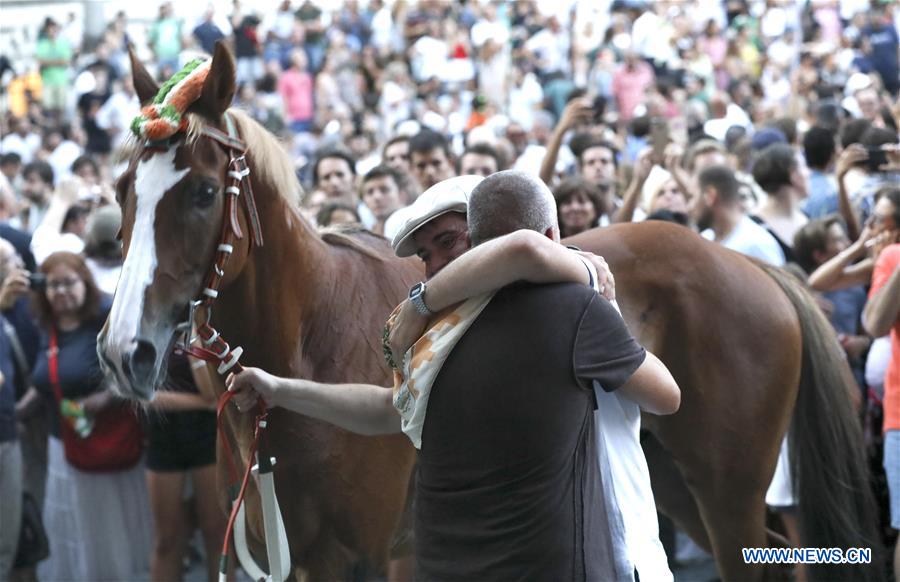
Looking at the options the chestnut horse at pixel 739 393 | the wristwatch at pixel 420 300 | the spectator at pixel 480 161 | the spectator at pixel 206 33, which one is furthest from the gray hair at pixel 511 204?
the spectator at pixel 206 33

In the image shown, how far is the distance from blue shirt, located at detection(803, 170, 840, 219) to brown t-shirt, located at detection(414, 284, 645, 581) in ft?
17.8

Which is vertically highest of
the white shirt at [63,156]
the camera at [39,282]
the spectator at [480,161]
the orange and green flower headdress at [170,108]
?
the orange and green flower headdress at [170,108]

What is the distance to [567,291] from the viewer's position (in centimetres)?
262

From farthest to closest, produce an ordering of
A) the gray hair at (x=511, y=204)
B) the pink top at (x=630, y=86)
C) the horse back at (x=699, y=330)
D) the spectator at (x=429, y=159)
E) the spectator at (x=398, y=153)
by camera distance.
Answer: the pink top at (x=630, y=86), the spectator at (x=398, y=153), the spectator at (x=429, y=159), the horse back at (x=699, y=330), the gray hair at (x=511, y=204)

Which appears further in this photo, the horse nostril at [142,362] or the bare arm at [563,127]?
the bare arm at [563,127]

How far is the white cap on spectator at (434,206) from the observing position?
285 centimetres

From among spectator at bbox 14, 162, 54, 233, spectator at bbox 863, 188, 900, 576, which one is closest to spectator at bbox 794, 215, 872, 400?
spectator at bbox 863, 188, 900, 576

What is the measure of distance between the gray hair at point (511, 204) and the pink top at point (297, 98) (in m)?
16.8

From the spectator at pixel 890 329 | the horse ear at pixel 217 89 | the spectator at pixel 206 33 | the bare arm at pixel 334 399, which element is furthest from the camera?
the spectator at pixel 206 33

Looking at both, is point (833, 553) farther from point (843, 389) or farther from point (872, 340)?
point (872, 340)

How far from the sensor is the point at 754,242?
21.1ft

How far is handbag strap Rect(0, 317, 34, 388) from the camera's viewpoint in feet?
22.2

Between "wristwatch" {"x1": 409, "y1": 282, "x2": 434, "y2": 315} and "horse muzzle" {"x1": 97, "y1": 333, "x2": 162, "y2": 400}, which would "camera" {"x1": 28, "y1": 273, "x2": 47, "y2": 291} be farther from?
"wristwatch" {"x1": 409, "y1": 282, "x2": 434, "y2": 315}

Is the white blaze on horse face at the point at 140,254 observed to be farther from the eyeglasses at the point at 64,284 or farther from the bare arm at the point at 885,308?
the eyeglasses at the point at 64,284
